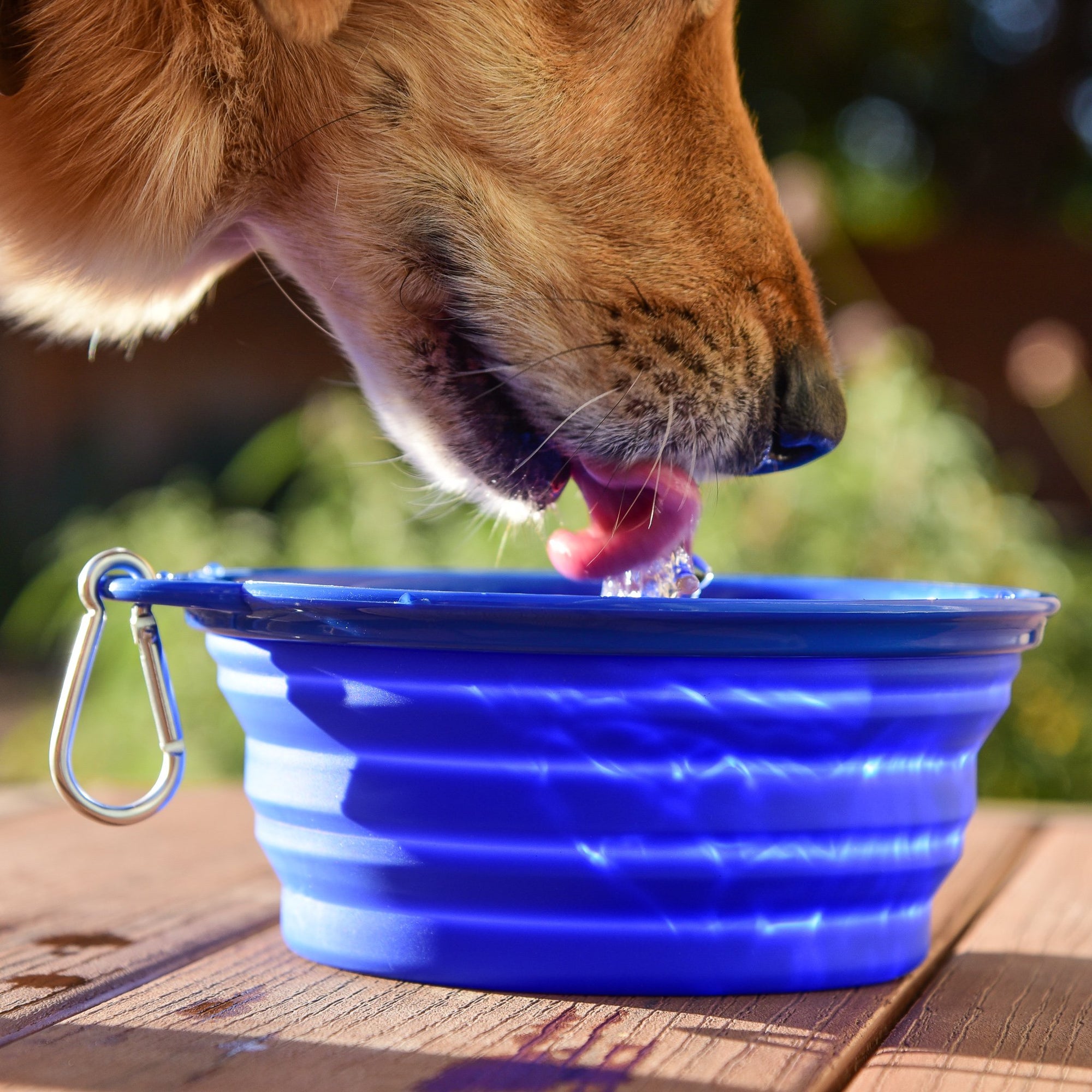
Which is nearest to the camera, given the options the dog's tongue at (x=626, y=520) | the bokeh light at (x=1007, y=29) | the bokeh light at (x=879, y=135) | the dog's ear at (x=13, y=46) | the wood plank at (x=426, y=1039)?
the wood plank at (x=426, y=1039)

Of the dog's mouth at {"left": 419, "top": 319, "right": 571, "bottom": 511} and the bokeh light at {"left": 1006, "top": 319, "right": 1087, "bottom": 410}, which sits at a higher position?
the dog's mouth at {"left": 419, "top": 319, "right": 571, "bottom": 511}

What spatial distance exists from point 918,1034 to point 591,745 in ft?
1.03

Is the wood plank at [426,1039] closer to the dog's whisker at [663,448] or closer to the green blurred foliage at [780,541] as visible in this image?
the dog's whisker at [663,448]

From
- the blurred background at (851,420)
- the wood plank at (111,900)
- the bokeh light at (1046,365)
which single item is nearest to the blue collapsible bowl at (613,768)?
the wood plank at (111,900)

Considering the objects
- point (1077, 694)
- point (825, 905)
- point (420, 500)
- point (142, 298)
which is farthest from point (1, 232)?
point (1077, 694)

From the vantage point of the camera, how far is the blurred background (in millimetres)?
3004

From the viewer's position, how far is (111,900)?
1.34 meters

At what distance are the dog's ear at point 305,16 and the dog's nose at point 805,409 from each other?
54cm

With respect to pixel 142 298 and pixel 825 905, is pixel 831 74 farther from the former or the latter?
pixel 825 905

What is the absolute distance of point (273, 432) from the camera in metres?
3.63

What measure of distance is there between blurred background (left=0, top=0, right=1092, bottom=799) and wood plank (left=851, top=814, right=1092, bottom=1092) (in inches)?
27.1

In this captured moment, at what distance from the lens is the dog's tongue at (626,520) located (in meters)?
1.35

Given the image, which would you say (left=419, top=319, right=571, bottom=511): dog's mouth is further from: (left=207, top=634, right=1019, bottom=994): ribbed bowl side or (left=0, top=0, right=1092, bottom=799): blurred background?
(left=207, top=634, right=1019, bottom=994): ribbed bowl side

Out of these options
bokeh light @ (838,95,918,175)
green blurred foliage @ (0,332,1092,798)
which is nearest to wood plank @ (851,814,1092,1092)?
green blurred foliage @ (0,332,1092,798)
